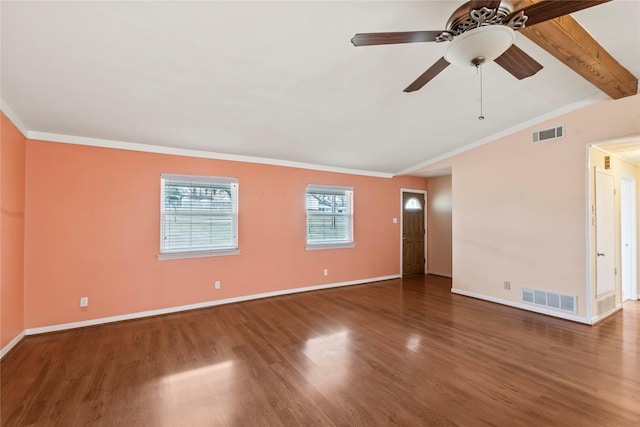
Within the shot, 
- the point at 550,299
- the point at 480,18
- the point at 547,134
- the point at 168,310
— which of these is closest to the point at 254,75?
the point at 480,18

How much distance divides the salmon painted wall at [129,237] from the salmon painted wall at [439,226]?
3.27 meters

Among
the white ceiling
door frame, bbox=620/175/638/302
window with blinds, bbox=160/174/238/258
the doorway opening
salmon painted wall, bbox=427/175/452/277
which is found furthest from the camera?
the doorway opening

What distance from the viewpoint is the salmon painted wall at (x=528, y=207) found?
3.76 m

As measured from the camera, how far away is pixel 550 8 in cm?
148

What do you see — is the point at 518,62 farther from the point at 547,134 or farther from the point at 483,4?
the point at 547,134

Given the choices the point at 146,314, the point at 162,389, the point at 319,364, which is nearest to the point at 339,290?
the point at 319,364

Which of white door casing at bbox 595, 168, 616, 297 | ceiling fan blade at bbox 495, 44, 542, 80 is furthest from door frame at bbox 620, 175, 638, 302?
ceiling fan blade at bbox 495, 44, 542, 80

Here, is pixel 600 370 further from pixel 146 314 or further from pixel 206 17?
pixel 146 314

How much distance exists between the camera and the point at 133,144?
12.8 ft

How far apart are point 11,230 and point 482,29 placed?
15.0 ft

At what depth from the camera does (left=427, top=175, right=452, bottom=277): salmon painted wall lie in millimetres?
6707

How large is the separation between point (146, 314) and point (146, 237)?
109cm

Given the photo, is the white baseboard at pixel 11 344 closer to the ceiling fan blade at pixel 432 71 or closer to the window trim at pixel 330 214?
the window trim at pixel 330 214

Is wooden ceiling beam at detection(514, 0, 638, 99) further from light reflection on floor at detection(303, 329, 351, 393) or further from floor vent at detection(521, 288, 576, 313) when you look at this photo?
light reflection on floor at detection(303, 329, 351, 393)
